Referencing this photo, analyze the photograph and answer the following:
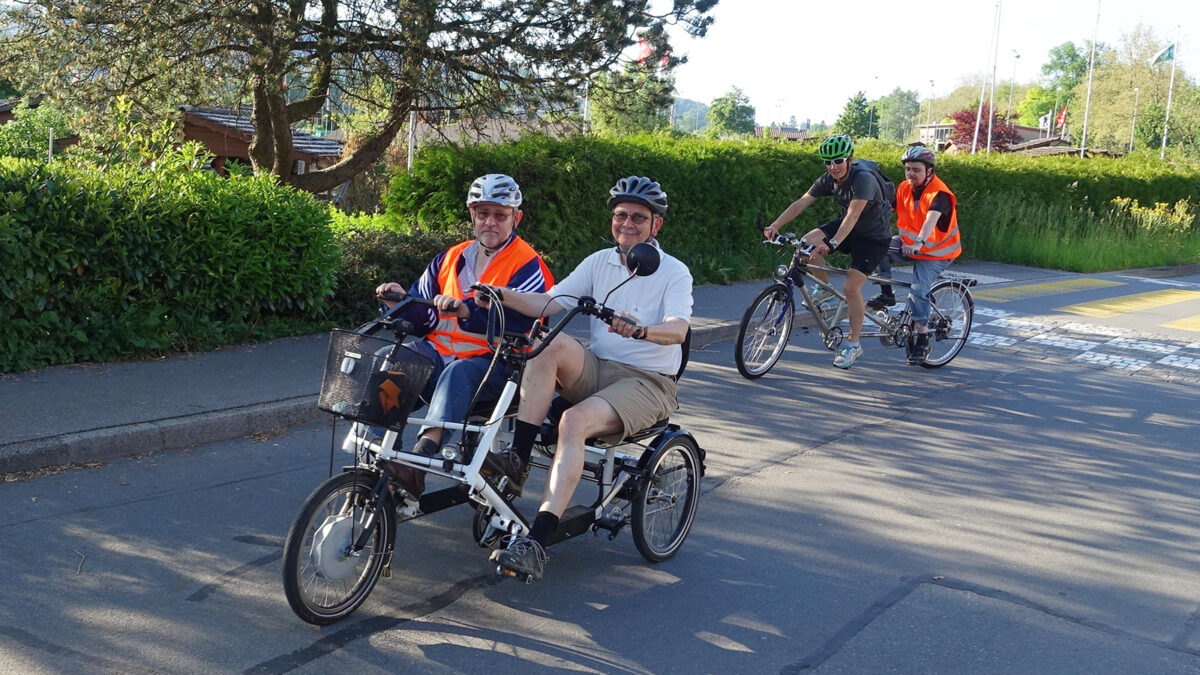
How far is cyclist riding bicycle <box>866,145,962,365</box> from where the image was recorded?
10047 mm

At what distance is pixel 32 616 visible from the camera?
4.15 metres

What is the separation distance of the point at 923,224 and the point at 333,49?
611 centimetres

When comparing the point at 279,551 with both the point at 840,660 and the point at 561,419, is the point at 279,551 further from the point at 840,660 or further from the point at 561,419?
the point at 840,660

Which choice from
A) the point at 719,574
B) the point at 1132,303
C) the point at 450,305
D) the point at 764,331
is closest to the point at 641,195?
the point at 450,305

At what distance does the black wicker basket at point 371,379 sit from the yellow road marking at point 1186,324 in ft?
40.5

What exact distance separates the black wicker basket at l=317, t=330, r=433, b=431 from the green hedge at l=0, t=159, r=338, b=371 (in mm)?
4329

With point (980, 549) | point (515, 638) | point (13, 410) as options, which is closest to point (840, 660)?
point (515, 638)

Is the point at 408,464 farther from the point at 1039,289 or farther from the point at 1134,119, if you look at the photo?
the point at 1134,119

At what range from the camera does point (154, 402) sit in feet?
22.6

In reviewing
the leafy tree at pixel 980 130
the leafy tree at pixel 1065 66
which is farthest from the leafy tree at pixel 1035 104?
the leafy tree at pixel 980 130

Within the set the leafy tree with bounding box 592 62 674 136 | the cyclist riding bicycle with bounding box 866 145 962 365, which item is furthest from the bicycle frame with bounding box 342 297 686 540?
the leafy tree with bounding box 592 62 674 136

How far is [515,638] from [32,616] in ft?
5.97

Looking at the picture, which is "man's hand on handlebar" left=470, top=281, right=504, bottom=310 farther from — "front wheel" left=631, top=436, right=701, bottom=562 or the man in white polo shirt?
"front wheel" left=631, top=436, right=701, bottom=562

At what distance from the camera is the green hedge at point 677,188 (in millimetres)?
12125
